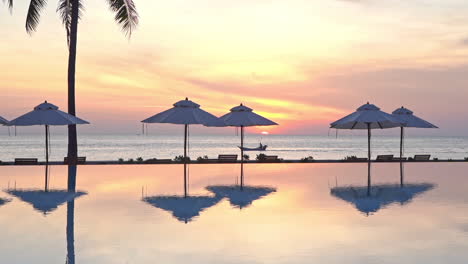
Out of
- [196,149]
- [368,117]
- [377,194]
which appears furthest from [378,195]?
[196,149]

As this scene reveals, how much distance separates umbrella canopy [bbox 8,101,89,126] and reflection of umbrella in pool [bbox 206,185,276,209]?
8.10 meters

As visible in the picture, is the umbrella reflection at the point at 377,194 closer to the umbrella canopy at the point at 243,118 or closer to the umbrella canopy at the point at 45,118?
the umbrella canopy at the point at 243,118

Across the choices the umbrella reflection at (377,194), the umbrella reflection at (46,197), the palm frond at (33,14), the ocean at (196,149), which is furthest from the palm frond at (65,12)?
the ocean at (196,149)

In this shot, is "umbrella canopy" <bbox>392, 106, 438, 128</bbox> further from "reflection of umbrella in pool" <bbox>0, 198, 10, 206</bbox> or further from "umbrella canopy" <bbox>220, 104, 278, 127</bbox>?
"reflection of umbrella in pool" <bbox>0, 198, 10, 206</bbox>

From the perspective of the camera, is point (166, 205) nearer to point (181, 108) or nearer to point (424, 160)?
point (181, 108)

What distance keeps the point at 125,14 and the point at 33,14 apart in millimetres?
4026

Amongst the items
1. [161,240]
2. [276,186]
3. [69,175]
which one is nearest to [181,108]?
[69,175]

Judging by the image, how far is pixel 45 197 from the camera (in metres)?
13.6

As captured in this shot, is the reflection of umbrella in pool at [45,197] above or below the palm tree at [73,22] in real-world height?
below

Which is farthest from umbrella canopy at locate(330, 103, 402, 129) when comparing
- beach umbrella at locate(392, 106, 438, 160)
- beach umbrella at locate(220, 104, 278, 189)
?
beach umbrella at locate(220, 104, 278, 189)

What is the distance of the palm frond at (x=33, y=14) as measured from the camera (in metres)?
22.7

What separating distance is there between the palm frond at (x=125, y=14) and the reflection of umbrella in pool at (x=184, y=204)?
12.2m

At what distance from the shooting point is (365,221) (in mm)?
10484

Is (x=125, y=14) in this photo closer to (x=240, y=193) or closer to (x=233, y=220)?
(x=240, y=193)
